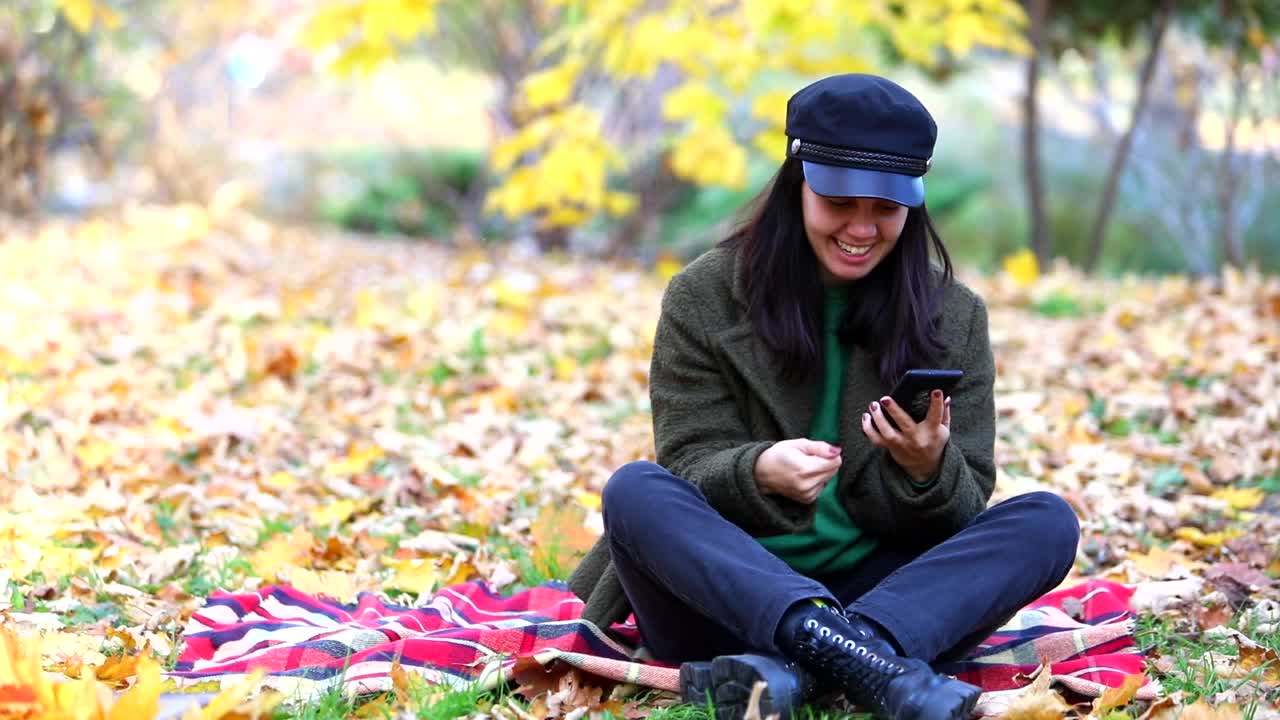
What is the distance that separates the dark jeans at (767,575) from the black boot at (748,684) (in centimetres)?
6

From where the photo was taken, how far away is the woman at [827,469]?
2.15 metres

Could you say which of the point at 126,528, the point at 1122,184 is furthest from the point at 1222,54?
the point at 126,528

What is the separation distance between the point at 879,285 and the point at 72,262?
529cm

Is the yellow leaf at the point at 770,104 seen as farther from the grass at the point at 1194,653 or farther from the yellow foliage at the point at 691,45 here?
the grass at the point at 1194,653

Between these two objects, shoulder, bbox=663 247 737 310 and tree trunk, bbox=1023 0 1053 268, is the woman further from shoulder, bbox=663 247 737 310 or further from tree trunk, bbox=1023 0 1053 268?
tree trunk, bbox=1023 0 1053 268

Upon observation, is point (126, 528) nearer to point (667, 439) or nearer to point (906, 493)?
point (667, 439)

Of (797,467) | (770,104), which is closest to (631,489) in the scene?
(797,467)

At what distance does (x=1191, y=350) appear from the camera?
199 inches

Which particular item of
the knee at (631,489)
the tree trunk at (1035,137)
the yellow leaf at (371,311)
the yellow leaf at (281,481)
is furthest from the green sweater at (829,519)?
the tree trunk at (1035,137)

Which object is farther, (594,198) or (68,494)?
(594,198)

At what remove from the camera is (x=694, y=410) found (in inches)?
100

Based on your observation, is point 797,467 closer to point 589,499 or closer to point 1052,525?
point 1052,525

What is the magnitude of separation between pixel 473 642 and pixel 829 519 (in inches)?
27.4

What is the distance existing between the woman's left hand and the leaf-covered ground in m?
0.49
